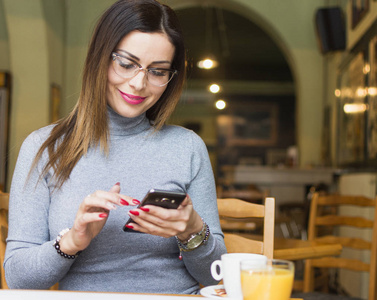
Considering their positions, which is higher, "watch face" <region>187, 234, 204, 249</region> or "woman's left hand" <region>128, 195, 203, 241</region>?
"woman's left hand" <region>128, 195, 203, 241</region>

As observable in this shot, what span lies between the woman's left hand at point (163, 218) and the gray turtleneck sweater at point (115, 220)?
0.57 feet

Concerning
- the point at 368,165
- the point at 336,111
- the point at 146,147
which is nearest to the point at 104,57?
the point at 146,147

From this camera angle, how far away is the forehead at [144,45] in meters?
1.28

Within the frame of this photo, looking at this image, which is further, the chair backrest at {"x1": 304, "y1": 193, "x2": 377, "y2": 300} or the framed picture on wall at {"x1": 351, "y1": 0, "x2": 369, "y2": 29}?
the framed picture on wall at {"x1": 351, "y1": 0, "x2": 369, "y2": 29}

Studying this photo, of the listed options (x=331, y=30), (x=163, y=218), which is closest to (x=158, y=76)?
(x=163, y=218)

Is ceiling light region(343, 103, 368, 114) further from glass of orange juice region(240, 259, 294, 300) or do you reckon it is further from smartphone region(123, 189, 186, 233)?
glass of orange juice region(240, 259, 294, 300)

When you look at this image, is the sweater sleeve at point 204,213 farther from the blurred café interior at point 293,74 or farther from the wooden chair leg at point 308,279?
the blurred café interior at point 293,74

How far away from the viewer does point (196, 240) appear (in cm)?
115

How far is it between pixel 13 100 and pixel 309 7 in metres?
3.82

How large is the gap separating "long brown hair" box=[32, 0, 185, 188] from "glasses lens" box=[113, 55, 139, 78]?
0.08ft

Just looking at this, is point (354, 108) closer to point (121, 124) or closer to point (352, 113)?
point (352, 113)

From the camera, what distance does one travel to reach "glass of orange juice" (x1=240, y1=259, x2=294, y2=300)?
761 millimetres

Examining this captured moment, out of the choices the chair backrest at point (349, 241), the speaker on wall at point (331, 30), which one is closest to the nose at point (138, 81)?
the chair backrest at point (349, 241)

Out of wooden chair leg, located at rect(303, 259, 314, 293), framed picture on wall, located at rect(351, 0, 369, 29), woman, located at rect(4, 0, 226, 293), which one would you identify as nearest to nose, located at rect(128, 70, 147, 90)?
woman, located at rect(4, 0, 226, 293)
